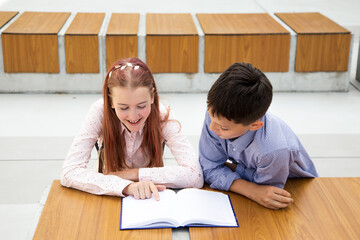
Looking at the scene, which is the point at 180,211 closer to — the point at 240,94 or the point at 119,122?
the point at 240,94

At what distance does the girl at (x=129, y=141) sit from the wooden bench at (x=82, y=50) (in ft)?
→ 7.86

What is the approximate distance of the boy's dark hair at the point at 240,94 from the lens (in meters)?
1.72

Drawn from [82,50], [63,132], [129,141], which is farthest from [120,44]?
[129,141]

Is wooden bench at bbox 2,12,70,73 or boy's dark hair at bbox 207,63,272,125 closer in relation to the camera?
Answer: boy's dark hair at bbox 207,63,272,125

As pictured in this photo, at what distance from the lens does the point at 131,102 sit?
203cm

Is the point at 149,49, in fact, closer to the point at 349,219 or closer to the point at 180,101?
the point at 180,101

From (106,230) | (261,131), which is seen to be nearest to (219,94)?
(261,131)

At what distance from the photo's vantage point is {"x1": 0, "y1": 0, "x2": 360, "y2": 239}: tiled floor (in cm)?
313

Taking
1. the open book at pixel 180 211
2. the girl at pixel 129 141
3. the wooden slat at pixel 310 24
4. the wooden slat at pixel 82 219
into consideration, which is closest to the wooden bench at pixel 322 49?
the wooden slat at pixel 310 24

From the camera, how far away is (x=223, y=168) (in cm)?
202

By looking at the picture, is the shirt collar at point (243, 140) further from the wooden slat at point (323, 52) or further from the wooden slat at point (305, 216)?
the wooden slat at point (323, 52)

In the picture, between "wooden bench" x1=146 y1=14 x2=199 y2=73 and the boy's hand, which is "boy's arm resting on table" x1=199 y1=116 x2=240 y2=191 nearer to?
the boy's hand

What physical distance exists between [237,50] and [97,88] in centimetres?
133

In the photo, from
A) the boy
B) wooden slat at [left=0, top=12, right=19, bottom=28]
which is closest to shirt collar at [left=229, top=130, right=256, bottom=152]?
the boy
